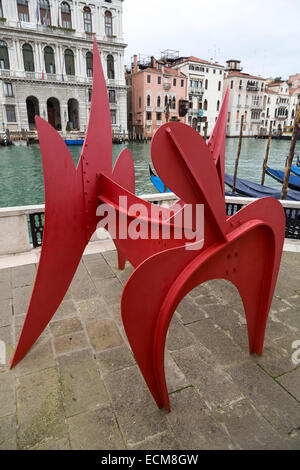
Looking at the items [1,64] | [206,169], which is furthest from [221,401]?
[1,64]

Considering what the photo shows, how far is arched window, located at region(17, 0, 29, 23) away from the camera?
33.5 metres

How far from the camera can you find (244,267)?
89.0 inches

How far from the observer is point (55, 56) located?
116 feet

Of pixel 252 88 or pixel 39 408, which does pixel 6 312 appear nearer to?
pixel 39 408

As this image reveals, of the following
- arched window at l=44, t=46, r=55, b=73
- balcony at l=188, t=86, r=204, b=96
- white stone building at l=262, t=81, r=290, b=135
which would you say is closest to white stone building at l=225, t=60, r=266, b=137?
white stone building at l=262, t=81, r=290, b=135

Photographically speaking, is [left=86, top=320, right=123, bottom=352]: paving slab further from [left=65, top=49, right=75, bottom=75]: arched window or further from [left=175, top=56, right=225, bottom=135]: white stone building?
[left=175, top=56, right=225, bottom=135]: white stone building

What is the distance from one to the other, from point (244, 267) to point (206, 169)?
917 mm

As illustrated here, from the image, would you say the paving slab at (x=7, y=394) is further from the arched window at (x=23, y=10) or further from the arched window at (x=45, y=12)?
the arched window at (x=23, y=10)

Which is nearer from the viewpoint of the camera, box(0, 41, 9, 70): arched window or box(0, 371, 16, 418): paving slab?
box(0, 371, 16, 418): paving slab

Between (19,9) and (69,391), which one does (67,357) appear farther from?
(19,9)

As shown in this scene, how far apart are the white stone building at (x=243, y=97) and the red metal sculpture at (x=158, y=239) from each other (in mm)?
57658

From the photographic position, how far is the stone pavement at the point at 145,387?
1.86m

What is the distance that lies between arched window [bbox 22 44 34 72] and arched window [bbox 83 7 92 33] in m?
7.97
